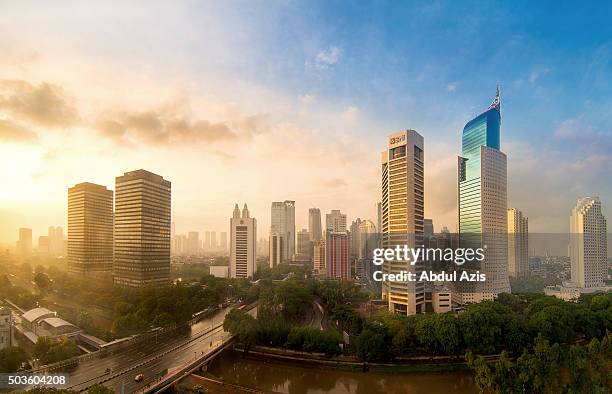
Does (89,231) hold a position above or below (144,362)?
above

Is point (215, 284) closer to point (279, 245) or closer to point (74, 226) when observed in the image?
point (74, 226)

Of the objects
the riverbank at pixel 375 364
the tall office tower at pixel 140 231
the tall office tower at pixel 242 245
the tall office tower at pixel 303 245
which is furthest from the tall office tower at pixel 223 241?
the riverbank at pixel 375 364

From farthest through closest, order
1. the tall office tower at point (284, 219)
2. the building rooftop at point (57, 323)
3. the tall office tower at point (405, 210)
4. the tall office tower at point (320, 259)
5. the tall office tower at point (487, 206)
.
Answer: the tall office tower at point (284, 219), the tall office tower at point (320, 259), the tall office tower at point (487, 206), the tall office tower at point (405, 210), the building rooftop at point (57, 323)

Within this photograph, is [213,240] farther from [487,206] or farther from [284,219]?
[487,206]

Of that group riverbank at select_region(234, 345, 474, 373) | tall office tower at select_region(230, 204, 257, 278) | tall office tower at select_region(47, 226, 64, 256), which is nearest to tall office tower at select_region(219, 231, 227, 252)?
tall office tower at select_region(47, 226, 64, 256)

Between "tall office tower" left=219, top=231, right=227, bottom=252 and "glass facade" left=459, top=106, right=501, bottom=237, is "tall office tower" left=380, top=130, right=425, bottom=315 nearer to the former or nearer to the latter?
"glass facade" left=459, top=106, right=501, bottom=237

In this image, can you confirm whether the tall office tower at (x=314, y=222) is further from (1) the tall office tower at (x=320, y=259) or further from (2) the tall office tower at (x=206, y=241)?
(2) the tall office tower at (x=206, y=241)

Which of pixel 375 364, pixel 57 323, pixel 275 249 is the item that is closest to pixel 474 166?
pixel 375 364

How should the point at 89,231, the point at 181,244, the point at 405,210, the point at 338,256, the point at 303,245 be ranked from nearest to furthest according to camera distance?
the point at 405,210 < the point at 89,231 < the point at 338,256 < the point at 303,245 < the point at 181,244

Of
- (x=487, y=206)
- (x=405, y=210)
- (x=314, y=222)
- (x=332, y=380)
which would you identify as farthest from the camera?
(x=314, y=222)
